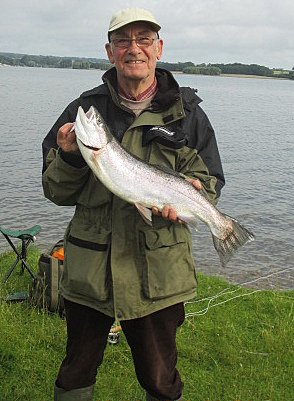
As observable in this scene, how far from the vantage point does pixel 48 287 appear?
5.79m

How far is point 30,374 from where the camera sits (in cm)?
463

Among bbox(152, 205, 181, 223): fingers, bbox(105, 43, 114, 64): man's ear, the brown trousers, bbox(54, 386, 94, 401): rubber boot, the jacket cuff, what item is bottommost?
bbox(54, 386, 94, 401): rubber boot

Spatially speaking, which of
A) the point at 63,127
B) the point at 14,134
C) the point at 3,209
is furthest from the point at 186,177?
the point at 14,134

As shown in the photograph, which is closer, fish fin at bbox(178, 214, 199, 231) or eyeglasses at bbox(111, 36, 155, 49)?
eyeglasses at bbox(111, 36, 155, 49)

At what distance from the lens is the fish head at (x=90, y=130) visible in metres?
3.09

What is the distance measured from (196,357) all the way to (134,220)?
237 centimetres

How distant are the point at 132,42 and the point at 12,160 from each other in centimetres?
1608

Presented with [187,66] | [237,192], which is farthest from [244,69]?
[237,192]

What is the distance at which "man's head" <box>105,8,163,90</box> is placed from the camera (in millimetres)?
3225

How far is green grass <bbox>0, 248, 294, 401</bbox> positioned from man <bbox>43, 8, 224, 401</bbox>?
119 centimetres

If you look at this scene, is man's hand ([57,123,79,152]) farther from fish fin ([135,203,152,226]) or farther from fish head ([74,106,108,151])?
fish fin ([135,203,152,226])

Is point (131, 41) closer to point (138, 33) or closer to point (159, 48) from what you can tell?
point (138, 33)

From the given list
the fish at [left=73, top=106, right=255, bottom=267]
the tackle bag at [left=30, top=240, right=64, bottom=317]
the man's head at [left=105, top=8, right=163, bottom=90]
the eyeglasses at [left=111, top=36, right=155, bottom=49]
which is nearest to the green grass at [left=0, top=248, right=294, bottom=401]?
the tackle bag at [left=30, top=240, right=64, bottom=317]

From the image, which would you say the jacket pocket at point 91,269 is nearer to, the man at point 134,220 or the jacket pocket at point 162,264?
the man at point 134,220
